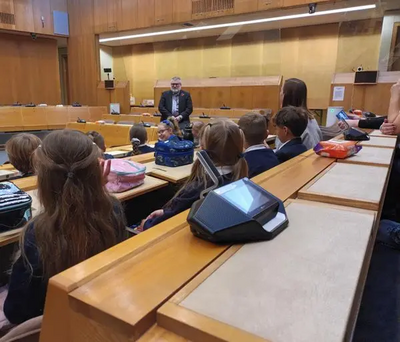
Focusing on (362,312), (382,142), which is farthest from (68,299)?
(382,142)

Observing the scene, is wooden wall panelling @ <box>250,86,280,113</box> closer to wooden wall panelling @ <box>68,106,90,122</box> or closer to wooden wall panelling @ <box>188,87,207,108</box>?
wooden wall panelling @ <box>188,87,207,108</box>

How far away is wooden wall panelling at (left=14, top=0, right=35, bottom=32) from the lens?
8961 millimetres

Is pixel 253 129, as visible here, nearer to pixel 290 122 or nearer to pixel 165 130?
pixel 290 122

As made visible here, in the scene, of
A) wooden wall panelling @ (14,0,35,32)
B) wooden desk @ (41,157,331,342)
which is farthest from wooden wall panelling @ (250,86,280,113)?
wooden desk @ (41,157,331,342)

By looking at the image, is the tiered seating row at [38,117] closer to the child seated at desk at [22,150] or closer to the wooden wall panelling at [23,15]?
the wooden wall panelling at [23,15]

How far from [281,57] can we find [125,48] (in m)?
5.29

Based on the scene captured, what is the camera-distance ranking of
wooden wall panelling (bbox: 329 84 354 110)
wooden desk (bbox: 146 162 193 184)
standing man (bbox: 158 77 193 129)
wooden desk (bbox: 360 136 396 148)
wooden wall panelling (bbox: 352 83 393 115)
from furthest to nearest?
wooden wall panelling (bbox: 329 84 354 110) → wooden wall panelling (bbox: 352 83 393 115) → standing man (bbox: 158 77 193 129) → wooden desk (bbox: 360 136 396 148) → wooden desk (bbox: 146 162 193 184)

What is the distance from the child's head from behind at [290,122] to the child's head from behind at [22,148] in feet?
5.37

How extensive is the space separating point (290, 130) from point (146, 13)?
25.2 feet

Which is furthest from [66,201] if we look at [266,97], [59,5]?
[59,5]

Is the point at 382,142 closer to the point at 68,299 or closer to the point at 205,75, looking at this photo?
the point at 68,299

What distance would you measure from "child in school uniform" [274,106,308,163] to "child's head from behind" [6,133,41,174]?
1.62m

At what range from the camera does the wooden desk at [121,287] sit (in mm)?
552

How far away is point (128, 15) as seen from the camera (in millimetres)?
9117
